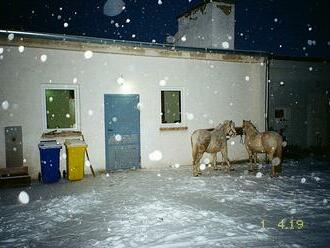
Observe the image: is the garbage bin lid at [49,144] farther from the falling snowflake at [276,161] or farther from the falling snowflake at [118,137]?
the falling snowflake at [276,161]

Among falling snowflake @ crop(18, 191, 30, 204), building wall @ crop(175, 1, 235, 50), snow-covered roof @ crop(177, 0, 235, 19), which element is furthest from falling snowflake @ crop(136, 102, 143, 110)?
snow-covered roof @ crop(177, 0, 235, 19)

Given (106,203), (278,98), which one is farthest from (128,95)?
(278,98)

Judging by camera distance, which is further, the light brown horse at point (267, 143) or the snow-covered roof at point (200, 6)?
the snow-covered roof at point (200, 6)

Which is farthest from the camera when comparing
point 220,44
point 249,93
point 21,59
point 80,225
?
point 220,44

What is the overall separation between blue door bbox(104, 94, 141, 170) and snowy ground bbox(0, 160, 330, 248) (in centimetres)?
111

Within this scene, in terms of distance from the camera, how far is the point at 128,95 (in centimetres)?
1097

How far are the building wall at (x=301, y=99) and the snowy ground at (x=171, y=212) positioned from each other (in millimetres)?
5476

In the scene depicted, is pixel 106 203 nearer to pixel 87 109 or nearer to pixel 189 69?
pixel 87 109

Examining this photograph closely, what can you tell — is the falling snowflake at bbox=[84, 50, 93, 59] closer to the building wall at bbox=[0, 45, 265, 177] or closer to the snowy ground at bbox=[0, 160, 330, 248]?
the building wall at bbox=[0, 45, 265, 177]

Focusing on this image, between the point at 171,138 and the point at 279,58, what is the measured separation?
7354 millimetres

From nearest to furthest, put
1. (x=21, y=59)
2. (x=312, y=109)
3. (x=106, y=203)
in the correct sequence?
(x=106, y=203) < (x=21, y=59) < (x=312, y=109)

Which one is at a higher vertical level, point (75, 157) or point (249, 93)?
point (249, 93)

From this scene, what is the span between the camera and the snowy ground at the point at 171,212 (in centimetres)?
526

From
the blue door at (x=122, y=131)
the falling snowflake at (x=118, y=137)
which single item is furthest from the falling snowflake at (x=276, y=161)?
the falling snowflake at (x=118, y=137)
